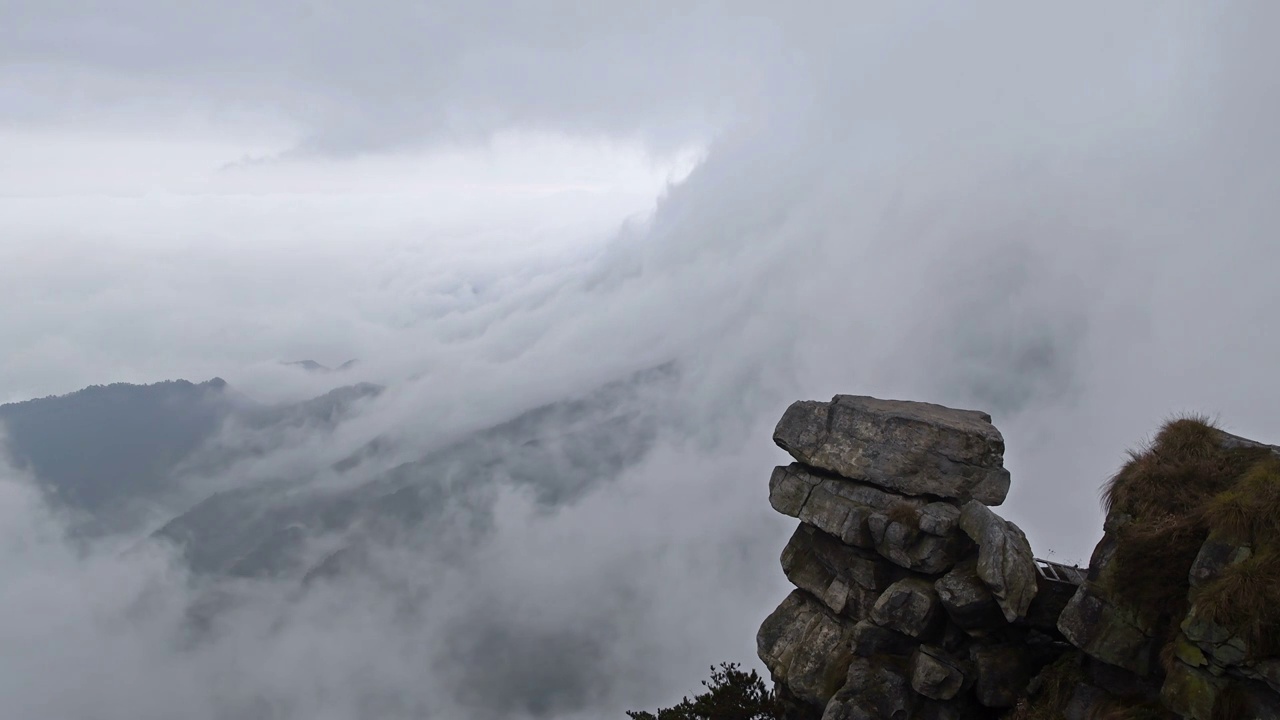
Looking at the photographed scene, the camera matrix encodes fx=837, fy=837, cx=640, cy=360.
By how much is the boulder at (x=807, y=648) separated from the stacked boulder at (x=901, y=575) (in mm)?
57

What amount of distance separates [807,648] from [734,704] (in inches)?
188

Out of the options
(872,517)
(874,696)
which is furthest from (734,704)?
(872,517)

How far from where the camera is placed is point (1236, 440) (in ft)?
86.6

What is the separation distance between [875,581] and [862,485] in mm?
4100

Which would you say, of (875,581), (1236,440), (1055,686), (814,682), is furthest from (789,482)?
(1236,440)

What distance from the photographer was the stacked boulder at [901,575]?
1089 inches

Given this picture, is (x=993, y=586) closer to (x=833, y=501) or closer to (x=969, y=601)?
(x=969, y=601)

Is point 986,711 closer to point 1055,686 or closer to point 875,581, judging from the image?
point 1055,686

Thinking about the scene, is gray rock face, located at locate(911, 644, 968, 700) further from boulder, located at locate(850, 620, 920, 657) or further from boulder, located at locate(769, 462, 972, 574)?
boulder, located at locate(769, 462, 972, 574)

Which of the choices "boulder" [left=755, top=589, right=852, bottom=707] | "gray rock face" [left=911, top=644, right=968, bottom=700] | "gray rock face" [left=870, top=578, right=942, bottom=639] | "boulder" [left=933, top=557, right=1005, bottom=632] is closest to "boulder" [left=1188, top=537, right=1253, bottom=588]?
"boulder" [left=933, top=557, right=1005, bottom=632]

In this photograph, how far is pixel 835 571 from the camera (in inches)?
1373

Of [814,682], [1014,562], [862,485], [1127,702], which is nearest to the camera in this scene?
[1127,702]

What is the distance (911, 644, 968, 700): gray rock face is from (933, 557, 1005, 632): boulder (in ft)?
4.57

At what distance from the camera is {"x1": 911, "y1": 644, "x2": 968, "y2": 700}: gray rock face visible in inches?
1084
